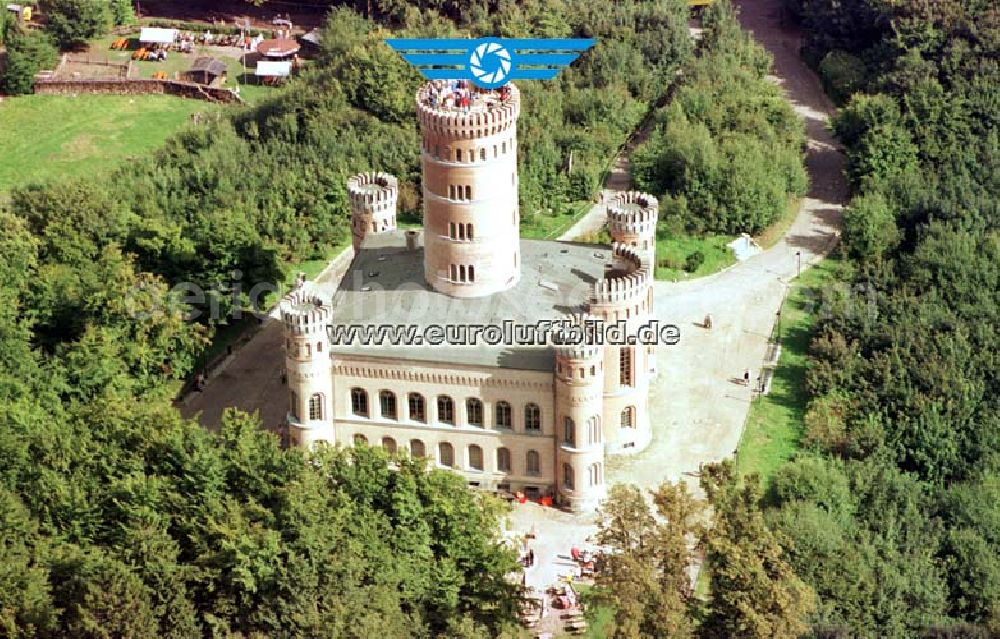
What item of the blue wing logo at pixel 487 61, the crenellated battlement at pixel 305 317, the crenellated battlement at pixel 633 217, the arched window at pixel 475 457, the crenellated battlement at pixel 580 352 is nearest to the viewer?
the crenellated battlement at pixel 580 352

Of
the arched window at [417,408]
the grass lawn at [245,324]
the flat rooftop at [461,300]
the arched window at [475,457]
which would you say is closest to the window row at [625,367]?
the flat rooftop at [461,300]

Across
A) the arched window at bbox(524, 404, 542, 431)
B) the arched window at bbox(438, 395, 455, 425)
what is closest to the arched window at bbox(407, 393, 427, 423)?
the arched window at bbox(438, 395, 455, 425)

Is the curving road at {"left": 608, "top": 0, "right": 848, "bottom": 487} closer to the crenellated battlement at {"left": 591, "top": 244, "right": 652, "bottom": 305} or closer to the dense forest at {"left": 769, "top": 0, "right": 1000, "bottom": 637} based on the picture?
the dense forest at {"left": 769, "top": 0, "right": 1000, "bottom": 637}

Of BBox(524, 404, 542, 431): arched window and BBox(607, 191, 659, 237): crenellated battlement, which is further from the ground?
BBox(607, 191, 659, 237): crenellated battlement

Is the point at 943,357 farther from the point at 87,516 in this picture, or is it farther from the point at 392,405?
the point at 87,516

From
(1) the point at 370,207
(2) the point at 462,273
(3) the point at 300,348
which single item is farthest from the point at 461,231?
(1) the point at 370,207

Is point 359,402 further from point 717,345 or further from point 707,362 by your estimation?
point 717,345

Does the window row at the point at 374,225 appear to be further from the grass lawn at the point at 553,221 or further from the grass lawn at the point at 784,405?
the grass lawn at the point at 784,405
